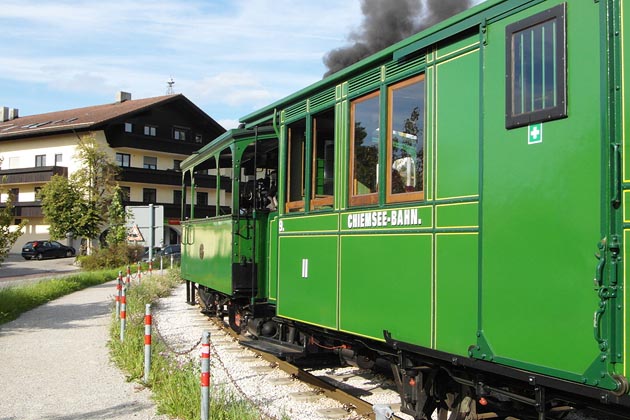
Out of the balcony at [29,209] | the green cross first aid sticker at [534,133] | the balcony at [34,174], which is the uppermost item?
the balcony at [34,174]

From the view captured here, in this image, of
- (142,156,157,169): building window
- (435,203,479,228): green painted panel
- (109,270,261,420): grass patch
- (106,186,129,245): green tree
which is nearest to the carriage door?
(435,203,479,228): green painted panel

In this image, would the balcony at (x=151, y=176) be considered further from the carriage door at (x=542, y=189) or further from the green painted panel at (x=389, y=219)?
the carriage door at (x=542, y=189)

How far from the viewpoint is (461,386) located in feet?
16.4

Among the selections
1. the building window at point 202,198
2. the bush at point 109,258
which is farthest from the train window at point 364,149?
the building window at point 202,198

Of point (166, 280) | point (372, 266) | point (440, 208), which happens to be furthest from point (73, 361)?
point (166, 280)

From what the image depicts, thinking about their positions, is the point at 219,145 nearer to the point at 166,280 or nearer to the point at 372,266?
the point at 372,266

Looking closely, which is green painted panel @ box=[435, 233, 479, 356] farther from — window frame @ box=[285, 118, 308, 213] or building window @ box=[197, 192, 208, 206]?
building window @ box=[197, 192, 208, 206]

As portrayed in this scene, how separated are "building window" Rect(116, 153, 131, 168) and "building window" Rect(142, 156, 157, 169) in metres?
1.34

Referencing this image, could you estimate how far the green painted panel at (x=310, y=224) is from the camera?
622 cm

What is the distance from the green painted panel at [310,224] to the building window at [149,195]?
44124 millimetres

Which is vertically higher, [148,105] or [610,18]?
[148,105]

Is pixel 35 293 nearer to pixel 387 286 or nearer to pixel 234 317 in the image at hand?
pixel 234 317

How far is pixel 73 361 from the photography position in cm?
924

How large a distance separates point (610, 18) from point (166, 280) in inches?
733
